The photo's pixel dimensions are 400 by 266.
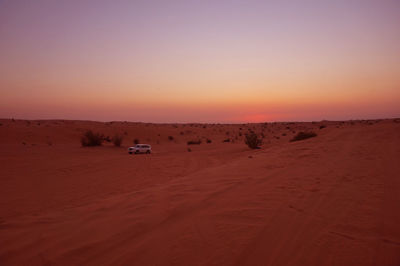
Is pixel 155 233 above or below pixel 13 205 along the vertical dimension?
above

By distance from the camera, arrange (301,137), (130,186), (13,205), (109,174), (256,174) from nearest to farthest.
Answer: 1. (13,205)
2. (256,174)
3. (130,186)
4. (109,174)
5. (301,137)

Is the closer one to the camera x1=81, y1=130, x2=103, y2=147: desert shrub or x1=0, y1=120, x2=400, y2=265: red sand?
x1=0, y1=120, x2=400, y2=265: red sand

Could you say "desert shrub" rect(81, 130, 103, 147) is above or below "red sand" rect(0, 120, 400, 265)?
above

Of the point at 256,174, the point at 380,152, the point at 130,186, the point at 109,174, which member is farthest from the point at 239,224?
the point at 380,152

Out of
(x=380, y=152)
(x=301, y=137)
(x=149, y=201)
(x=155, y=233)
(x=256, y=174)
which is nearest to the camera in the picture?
(x=155, y=233)

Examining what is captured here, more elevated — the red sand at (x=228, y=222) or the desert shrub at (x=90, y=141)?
the desert shrub at (x=90, y=141)

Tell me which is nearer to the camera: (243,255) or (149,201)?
(243,255)

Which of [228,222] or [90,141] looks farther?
[90,141]

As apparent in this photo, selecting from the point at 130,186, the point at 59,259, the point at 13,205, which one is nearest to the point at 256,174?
the point at 130,186

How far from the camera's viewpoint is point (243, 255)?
343 cm

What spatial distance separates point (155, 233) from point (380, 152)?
11.9 meters

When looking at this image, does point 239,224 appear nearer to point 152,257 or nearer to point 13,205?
point 152,257

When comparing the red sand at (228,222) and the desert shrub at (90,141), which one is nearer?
the red sand at (228,222)

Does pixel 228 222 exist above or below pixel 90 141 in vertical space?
below
